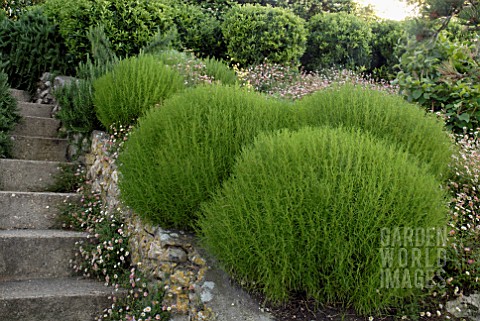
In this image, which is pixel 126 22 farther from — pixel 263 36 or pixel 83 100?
pixel 263 36

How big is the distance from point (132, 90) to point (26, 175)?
50.2 inches

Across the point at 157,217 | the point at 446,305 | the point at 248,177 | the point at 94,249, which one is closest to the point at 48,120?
the point at 94,249

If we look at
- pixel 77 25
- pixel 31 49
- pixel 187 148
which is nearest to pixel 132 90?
pixel 187 148

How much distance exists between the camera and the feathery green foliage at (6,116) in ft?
14.0

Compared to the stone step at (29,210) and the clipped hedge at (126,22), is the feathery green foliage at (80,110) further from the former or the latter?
the clipped hedge at (126,22)

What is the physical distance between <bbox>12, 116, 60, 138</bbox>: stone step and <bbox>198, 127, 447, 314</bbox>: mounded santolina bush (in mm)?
3318

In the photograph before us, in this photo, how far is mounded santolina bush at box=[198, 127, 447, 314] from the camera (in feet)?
6.61

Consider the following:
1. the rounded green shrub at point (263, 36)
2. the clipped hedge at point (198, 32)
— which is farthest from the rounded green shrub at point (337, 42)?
the clipped hedge at point (198, 32)

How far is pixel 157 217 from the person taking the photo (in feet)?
9.13

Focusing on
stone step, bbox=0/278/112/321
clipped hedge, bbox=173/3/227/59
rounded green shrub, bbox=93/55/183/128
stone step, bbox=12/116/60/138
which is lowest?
stone step, bbox=0/278/112/321

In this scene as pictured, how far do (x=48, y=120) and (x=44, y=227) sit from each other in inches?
68.4

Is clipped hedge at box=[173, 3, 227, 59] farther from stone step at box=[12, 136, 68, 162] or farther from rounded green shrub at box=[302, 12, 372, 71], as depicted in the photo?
stone step at box=[12, 136, 68, 162]

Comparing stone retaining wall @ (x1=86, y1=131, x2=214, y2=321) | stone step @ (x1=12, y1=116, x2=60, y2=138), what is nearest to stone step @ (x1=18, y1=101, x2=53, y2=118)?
stone step @ (x1=12, y1=116, x2=60, y2=138)

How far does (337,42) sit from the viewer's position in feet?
23.9
